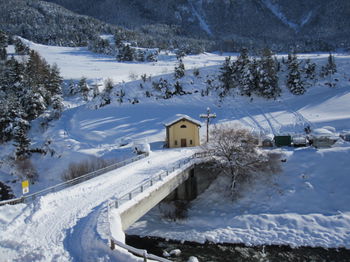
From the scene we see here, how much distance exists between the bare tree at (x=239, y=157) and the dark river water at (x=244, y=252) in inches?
278

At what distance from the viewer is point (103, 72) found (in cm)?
7575

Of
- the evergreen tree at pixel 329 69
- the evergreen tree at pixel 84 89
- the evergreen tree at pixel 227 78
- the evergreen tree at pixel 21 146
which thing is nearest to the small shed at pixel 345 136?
the evergreen tree at pixel 227 78

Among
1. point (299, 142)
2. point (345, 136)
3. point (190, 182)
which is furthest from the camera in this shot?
point (345, 136)

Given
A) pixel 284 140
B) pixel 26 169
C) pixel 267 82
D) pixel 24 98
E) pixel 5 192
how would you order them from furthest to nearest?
1. pixel 267 82
2. pixel 24 98
3. pixel 26 169
4. pixel 284 140
5. pixel 5 192

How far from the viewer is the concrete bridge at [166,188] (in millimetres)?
15562

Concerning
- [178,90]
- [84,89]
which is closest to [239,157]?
[178,90]

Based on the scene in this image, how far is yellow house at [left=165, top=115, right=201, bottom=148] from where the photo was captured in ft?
116

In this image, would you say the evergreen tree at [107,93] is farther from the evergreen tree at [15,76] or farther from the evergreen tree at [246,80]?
the evergreen tree at [246,80]

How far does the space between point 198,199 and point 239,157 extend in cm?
598

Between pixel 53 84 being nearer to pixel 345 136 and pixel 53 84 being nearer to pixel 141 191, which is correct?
pixel 141 191

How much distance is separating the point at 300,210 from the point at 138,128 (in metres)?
30.1

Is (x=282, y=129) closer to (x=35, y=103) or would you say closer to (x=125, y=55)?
(x=35, y=103)

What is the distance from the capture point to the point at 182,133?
35.8 meters

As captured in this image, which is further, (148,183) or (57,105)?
(57,105)
